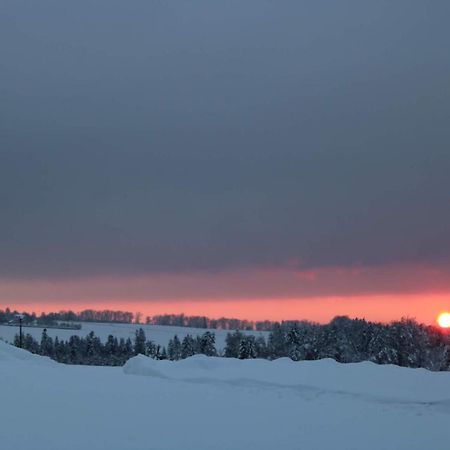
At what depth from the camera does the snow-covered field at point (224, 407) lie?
10.5m

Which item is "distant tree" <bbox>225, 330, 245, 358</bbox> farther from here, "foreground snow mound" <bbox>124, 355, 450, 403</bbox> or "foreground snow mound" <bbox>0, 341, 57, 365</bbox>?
"foreground snow mound" <bbox>124, 355, 450, 403</bbox>

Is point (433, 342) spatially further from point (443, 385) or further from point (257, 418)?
point (257, 418)

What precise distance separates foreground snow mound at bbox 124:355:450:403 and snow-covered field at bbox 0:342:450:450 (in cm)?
3

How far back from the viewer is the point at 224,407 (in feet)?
44.1

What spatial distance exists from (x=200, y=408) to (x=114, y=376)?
5.19 m

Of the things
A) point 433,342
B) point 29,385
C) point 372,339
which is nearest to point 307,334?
point 372,339

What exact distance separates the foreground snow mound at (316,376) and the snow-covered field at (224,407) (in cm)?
3

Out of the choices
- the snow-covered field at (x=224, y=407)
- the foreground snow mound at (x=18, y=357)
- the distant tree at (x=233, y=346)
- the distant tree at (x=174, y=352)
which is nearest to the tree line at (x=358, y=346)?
the distant tree at (x=233, y=346)

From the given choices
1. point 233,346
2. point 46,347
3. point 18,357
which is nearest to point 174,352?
point 233,346

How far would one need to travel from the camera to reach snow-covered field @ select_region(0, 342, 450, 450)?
34.5ft

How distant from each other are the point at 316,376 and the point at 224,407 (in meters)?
5.60

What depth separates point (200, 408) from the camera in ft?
43.4

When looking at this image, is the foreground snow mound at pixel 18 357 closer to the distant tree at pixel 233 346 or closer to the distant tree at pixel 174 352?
the distant tree at pixel 233 346

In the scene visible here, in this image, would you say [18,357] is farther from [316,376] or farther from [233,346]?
[233,346]
